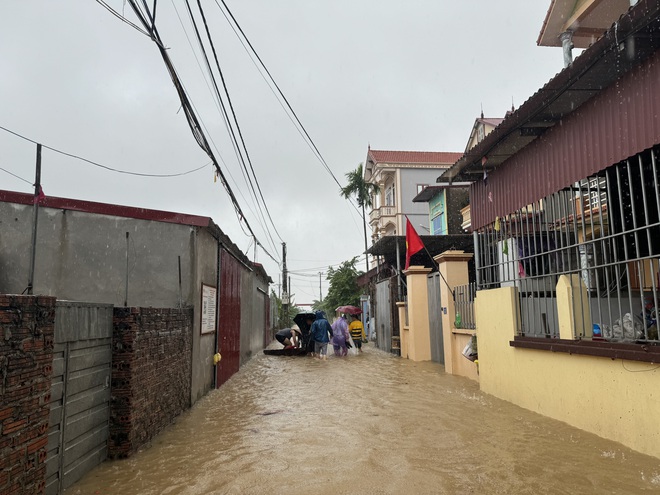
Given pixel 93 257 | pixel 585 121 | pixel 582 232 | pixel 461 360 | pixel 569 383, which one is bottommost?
pixel 461 360

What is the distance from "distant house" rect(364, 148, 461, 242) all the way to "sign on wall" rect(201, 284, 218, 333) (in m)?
23.6

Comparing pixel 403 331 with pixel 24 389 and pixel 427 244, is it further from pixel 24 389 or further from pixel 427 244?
pixel 24 389

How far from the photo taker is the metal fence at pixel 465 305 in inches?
410

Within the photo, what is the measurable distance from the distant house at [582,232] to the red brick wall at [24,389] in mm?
5059

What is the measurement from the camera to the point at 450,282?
1145 centimetres

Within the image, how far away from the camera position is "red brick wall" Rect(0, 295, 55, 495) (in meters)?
3.07

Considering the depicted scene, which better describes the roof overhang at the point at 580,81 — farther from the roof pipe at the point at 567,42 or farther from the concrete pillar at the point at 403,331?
the concrete pillar at the point at 403,331

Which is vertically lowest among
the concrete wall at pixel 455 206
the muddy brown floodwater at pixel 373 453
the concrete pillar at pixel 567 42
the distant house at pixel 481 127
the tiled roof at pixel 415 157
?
the muddy brown floodwater at pixel 373 453

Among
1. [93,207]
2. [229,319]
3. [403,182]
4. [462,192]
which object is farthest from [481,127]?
[93,207]

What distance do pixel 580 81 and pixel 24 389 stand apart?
631 cm

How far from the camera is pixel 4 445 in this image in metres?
3.04

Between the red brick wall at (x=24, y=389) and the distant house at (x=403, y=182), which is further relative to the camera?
the distant house at (x=403, y=182)

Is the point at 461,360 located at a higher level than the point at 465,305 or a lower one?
lower

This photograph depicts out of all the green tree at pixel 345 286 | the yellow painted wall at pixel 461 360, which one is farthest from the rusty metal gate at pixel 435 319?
the green tree at pixel 345 286
